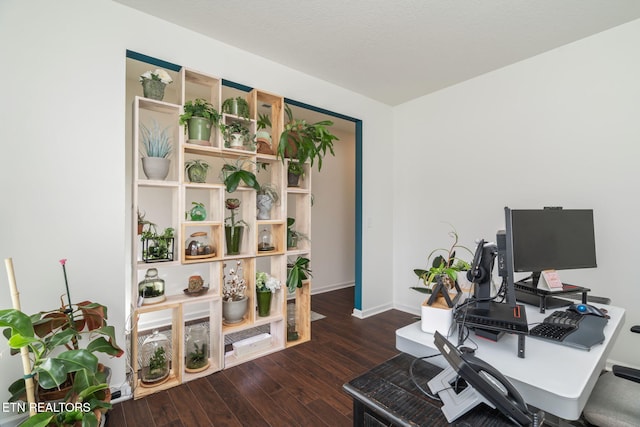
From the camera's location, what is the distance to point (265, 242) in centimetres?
273

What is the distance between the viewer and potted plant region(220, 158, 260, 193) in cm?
229

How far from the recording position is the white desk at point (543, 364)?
0.87 metres

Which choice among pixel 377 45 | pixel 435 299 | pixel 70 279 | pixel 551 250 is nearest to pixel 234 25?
pixel 377 45

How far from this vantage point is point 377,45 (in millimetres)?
2508

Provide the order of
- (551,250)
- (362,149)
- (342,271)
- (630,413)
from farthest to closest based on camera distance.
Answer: (342,271), (362,149), (551,250), (630,413)

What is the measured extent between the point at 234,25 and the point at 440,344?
8.36ft

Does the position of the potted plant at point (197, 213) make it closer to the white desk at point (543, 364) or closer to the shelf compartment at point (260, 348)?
the shelf compartment at point (260, 348)

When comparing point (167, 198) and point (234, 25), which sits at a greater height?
point (234, 25)

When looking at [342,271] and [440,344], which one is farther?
[342,271]

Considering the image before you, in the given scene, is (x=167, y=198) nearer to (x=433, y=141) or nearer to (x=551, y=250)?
(x=433, y=141)

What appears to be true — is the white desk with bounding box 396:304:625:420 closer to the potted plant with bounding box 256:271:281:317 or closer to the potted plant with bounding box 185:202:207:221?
the potted plant with bounding box 256:271:281:317

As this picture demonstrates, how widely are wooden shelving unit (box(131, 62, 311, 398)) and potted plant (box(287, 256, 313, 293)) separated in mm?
85

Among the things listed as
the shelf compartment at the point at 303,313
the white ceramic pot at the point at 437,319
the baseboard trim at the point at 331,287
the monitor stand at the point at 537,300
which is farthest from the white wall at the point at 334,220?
the white ceramic pot at the point at 437,319

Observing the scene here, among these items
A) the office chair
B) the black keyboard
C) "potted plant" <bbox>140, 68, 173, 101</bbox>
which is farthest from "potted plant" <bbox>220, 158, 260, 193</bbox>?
the office chair
